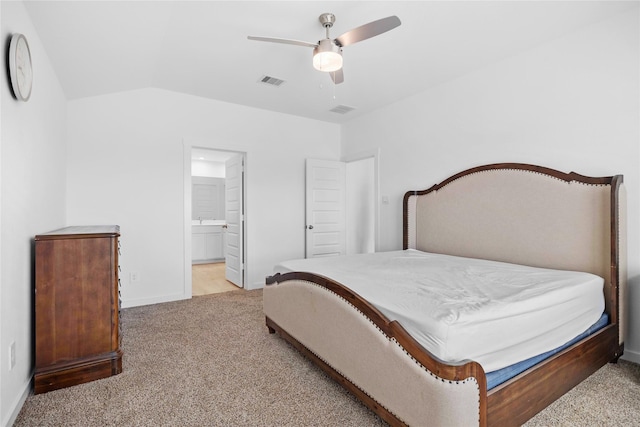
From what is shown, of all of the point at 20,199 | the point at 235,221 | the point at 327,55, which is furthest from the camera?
the point at 235,221

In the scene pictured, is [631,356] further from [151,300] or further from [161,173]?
[161,173]

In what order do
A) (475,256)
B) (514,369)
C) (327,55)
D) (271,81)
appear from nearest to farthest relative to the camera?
→ 1. (514,369)
2. (327,55)
3. (475,256)
4. (271,81)

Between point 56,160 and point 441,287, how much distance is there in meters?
3.56

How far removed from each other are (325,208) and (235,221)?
1.47 m

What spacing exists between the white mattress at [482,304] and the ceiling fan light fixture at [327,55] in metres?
1.57

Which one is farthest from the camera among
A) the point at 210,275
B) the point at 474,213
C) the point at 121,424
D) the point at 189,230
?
the point at 210,275

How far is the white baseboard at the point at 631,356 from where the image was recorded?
2410 millimetres

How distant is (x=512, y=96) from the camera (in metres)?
3.12

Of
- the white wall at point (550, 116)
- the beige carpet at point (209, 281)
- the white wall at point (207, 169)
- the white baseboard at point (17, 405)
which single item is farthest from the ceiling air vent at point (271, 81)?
the white wall at point (207, 169)

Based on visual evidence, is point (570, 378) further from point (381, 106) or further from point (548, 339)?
point (381, 106)

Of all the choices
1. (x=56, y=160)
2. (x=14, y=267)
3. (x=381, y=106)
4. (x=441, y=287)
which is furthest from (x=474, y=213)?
(x=56, y=160)

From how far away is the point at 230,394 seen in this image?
6.60ft

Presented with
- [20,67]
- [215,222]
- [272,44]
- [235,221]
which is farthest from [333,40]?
[215,222]

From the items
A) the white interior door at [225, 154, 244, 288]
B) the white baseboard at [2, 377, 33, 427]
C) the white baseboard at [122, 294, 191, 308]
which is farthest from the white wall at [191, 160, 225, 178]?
the white baseboard at [2, 377, 33, 427]
